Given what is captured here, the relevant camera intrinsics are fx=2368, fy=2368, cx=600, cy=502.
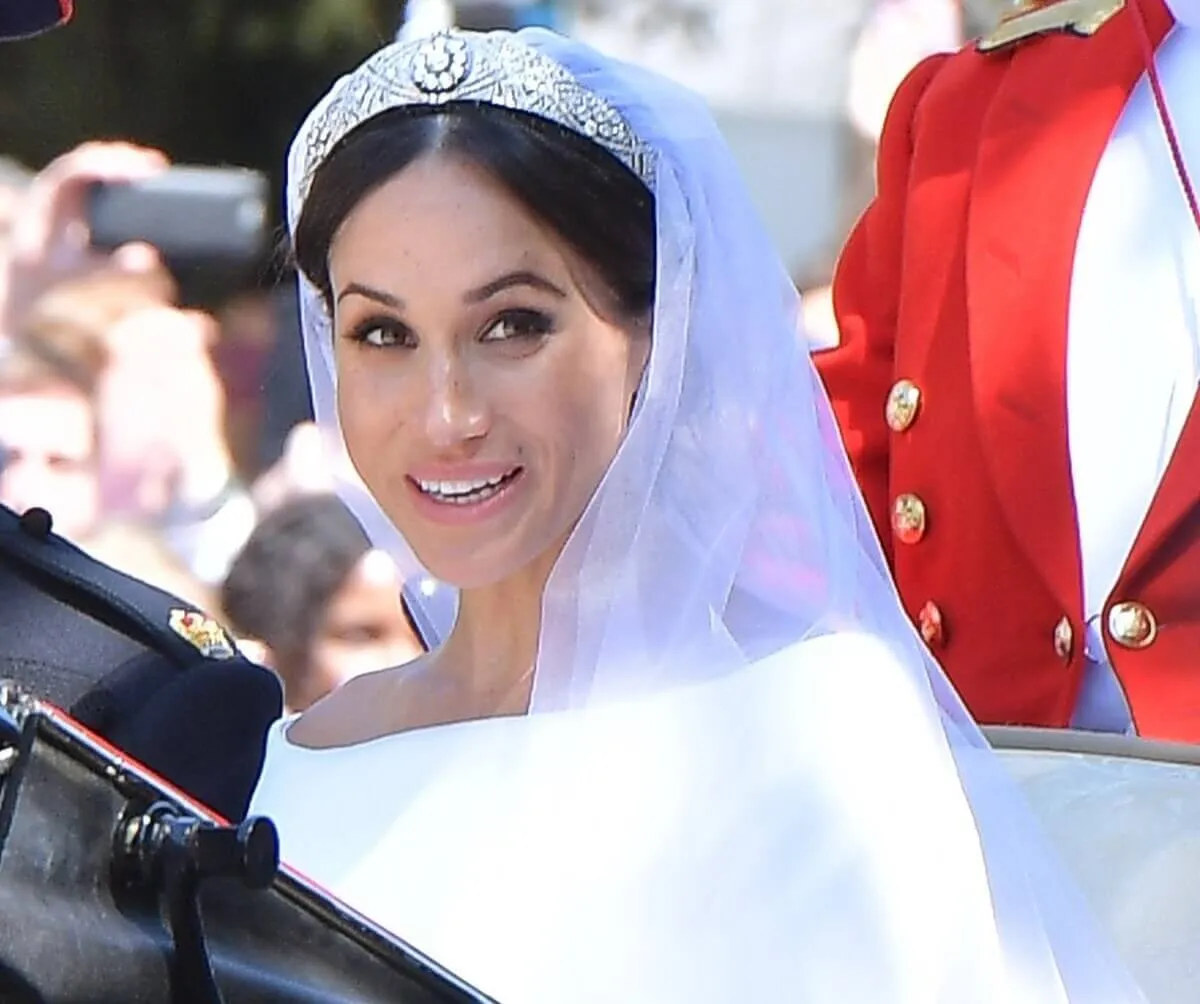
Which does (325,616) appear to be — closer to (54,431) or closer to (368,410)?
(54,431)

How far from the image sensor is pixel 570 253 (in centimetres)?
140

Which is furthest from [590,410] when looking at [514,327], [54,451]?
[54,451]

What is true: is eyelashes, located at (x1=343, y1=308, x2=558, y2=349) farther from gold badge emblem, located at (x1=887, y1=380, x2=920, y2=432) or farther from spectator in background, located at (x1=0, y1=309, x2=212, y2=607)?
spectator in background, located at (x1=0, y1=309, x2=212, y2=607)

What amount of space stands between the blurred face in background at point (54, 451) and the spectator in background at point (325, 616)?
0.33m

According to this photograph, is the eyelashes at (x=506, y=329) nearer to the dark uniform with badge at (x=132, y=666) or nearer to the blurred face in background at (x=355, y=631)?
the dark uniform with badge at (x=132, y=666)

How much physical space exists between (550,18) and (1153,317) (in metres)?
1.71

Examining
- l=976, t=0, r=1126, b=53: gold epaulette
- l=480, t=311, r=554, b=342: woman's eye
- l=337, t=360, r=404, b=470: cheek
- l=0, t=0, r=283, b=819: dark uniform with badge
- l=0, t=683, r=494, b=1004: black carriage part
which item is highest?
l=976, t=0, r=1126, b=53: gold epaulette

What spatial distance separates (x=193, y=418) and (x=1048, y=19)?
1461 mm

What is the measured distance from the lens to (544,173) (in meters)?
1.40

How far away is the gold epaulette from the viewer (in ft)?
5.23

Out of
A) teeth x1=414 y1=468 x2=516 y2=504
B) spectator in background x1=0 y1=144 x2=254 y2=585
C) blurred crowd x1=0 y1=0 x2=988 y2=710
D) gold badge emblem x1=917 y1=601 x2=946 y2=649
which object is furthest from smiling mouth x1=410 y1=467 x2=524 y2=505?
spectator in background x1=0 y1=144 x2=254 y2=585

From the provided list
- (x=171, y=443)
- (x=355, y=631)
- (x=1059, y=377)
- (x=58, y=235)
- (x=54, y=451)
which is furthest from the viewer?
(x=58, y=235)

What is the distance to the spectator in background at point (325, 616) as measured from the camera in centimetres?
226

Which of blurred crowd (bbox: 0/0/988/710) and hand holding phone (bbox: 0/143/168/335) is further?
hand holding phone (bbox: 0/143/168/335)
